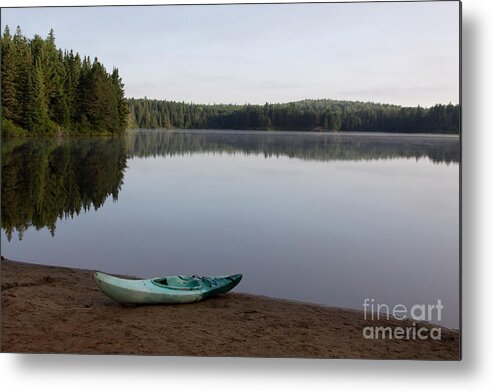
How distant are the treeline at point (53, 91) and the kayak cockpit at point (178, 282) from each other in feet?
4.33

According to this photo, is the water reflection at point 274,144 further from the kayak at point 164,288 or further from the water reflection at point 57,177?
the kayak at point 164,288

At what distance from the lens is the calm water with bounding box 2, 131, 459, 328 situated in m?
5.52

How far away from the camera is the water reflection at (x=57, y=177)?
541 centimetres

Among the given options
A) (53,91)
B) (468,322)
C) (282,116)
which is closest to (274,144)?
(282,116)

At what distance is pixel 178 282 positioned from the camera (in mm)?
5312

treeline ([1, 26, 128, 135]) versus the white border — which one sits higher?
treeline ([1, 26, 128, 135])

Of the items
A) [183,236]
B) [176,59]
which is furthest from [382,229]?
[176,59]

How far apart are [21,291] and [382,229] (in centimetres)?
284

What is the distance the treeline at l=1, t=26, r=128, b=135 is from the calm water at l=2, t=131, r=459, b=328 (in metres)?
0.14

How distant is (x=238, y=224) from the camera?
577 centimetres

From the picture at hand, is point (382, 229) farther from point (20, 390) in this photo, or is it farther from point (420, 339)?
point (20, 390)

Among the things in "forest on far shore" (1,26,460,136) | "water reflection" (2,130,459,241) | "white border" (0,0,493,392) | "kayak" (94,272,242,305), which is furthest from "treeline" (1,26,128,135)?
"white border" (0,0,493,392)

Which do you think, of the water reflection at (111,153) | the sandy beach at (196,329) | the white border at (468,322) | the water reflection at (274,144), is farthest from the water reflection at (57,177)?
the white border at (468,322)

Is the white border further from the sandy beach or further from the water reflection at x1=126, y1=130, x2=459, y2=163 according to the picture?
the water reflection at x1=126, y1=130, x2=459, y2=163
